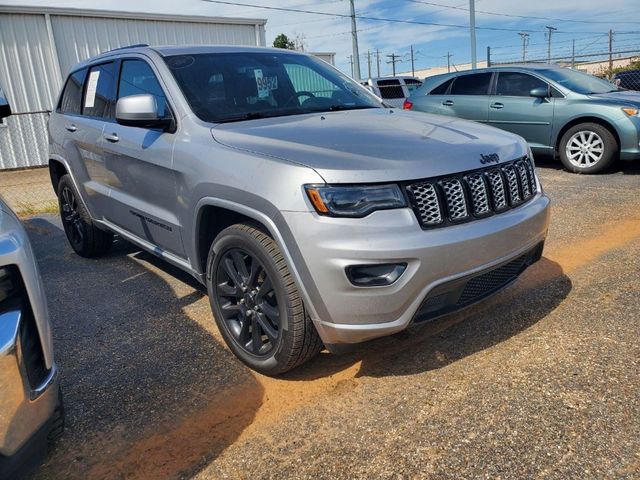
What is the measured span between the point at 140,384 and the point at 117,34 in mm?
13296

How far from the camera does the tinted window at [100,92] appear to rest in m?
4.09

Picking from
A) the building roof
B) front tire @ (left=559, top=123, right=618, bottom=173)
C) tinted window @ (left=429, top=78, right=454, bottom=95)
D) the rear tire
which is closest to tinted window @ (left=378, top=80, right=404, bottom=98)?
the building roof

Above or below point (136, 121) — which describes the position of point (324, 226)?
below

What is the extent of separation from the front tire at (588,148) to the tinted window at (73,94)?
6746mm

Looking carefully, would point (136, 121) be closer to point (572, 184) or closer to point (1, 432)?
point (1, 432)

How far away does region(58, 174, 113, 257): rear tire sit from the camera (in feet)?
15.7

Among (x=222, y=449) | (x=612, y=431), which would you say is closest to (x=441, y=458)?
(x=612, y=431)

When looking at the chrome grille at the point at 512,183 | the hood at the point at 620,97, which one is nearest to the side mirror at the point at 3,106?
the chrome grille at the point at 512,183

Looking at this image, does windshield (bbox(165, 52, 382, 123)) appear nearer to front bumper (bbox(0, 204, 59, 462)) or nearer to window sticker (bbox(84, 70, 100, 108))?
window sticker (bbox(84, 70, 100, 108))

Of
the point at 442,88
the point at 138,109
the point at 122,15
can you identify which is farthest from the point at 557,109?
the point at 122,15

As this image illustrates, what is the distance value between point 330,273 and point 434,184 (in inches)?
24.4

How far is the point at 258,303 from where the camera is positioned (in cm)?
267

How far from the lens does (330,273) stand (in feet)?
7.33

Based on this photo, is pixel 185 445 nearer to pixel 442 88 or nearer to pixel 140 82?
pixel 140 82
